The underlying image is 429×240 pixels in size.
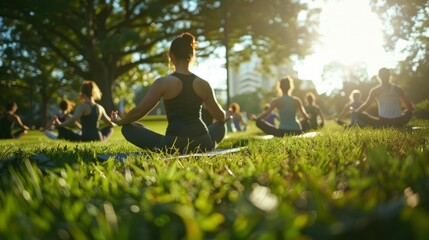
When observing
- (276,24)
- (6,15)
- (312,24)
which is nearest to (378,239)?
(276,24)

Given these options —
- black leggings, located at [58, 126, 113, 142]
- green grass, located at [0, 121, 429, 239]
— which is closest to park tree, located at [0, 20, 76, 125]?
black leggings, located at [58, 126, 113, 142]

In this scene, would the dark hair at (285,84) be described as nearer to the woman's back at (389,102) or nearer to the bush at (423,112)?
the woman's back at (389,102)

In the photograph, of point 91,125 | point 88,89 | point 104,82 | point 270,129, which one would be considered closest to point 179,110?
point 270,129

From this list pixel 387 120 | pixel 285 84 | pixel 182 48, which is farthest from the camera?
pixel 285 84

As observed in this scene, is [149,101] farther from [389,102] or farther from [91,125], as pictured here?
[389,102]

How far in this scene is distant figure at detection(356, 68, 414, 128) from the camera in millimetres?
9516

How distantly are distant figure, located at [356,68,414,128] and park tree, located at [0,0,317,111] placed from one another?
403 inches

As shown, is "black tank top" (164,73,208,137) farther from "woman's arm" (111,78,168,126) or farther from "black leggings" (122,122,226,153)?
"woman's arm" (111,78,168,126)

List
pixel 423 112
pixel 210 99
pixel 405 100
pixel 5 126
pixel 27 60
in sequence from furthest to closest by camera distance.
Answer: pixel 27 60 < pixel 423 112 < pixel 5 126 < pixel 405 100 < pixel 210 99

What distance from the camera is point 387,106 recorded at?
9.63 meters

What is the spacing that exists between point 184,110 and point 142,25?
20.3 metres

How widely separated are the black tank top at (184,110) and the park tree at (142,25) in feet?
42.7

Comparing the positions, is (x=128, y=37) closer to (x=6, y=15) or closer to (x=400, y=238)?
(x=6, y=15)

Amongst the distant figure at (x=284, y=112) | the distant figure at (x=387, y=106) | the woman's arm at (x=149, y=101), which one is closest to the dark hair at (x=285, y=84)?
the distant figure at (x=284, y=112)
